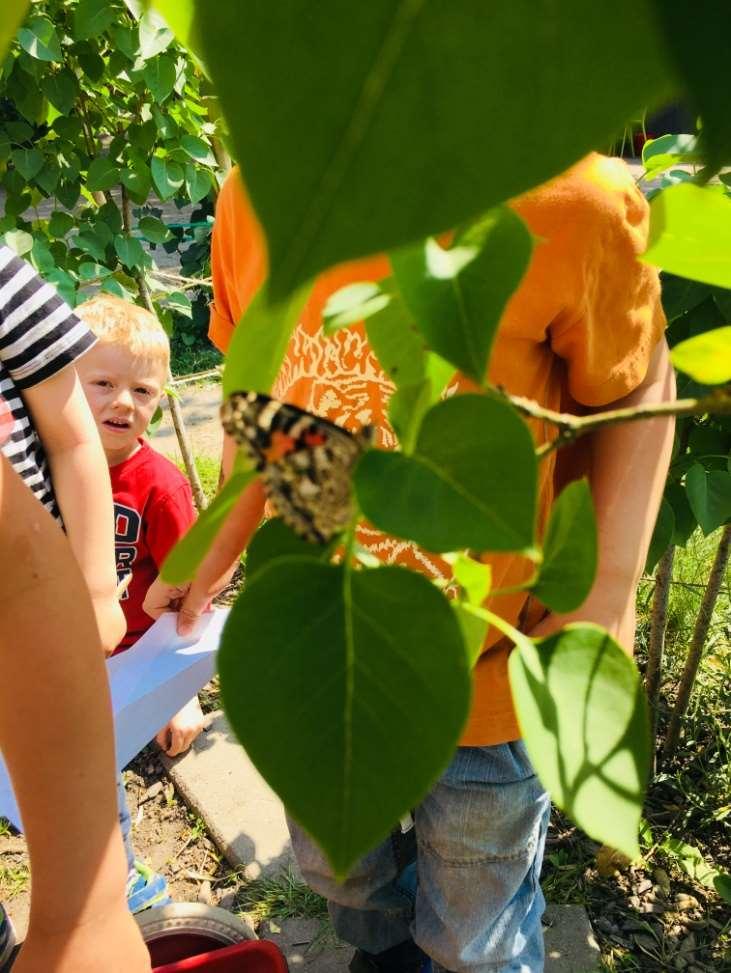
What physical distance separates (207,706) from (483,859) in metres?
1.05

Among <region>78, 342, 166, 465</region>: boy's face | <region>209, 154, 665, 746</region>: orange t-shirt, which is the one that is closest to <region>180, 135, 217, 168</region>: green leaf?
<region>78, 342, 166, 465</region>: boy's face

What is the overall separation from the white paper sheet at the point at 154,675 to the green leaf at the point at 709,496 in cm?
73

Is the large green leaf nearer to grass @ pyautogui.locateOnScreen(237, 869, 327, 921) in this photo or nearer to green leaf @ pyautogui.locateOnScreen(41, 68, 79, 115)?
grass @ pyautogui.locateOnScreen(237, 869, 327, 921)

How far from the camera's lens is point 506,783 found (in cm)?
100

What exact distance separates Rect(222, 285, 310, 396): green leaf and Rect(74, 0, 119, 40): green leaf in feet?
4.83

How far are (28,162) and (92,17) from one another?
0.36 meters

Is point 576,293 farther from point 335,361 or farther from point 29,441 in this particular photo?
point 29,441

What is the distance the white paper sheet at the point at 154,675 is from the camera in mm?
1320

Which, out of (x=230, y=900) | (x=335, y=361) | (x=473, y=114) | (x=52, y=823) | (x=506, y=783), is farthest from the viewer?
(x=230, y=900)

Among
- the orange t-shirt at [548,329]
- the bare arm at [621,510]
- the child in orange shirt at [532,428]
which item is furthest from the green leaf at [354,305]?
the bare arm at [621,510]

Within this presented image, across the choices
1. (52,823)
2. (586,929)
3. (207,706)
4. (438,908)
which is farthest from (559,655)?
(207,706)

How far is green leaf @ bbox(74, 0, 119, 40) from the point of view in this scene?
56.1 inches

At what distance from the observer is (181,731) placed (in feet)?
5.80

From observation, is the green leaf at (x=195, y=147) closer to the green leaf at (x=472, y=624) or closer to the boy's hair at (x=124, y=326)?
the boy's hair at (x=124, y=326)
